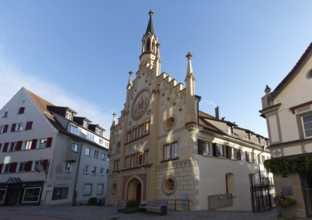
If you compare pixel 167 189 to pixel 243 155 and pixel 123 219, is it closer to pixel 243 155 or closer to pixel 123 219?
pixel 123 219

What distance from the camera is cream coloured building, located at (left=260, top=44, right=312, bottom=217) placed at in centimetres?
1314

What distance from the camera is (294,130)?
14344 millimetres

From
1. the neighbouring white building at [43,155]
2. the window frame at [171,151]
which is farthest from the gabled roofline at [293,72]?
the neighbouring white building at [43,155]

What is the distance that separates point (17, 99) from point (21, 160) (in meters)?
11.5

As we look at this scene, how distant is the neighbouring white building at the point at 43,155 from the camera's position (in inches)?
1288

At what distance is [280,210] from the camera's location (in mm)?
13367

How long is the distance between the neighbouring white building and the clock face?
12011 millimetres

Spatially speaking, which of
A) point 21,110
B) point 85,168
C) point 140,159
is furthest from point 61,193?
point 21,110

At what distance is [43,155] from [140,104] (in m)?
16.2

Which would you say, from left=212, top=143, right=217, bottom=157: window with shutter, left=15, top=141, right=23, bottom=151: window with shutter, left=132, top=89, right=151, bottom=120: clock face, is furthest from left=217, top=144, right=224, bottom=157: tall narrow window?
left=15, top=141, right=23, bottom=151: window with shutter

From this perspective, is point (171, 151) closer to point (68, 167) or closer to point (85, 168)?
point (68, 167)

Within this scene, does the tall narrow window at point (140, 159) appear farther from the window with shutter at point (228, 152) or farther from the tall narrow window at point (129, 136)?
the window with shutter at point (228, 152)

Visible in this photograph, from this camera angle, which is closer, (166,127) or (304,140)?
(304,140)

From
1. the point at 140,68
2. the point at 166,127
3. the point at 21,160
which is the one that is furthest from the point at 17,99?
the point at 166,127
